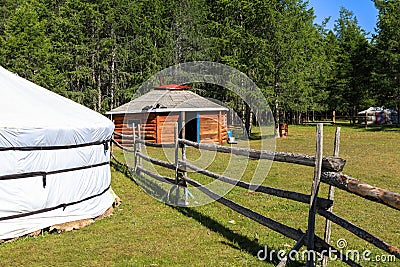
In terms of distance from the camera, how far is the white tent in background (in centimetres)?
582

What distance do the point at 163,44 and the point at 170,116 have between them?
452 inches

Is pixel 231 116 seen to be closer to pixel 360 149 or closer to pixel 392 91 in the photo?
pixel 360 149

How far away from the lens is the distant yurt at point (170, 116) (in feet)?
63.4

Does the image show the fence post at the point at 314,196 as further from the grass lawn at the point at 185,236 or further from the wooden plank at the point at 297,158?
the grass lawn at the point at 185,236

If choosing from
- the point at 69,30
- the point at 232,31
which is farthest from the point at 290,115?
the point at 69,30

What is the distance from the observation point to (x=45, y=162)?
623 centimetres

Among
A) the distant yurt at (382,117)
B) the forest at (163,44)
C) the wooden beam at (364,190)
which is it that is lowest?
the wooden beam at (364,190)

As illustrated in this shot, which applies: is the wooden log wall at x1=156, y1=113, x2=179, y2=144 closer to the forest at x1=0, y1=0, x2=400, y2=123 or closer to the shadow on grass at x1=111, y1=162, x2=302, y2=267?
the forest at x1=0, y1=0, x2=400, y2=123

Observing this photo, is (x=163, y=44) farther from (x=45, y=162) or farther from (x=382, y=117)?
(x=45, y=162)

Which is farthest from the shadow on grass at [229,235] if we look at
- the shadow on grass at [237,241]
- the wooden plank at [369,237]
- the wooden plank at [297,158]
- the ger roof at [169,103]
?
the ger roof at [169,103]

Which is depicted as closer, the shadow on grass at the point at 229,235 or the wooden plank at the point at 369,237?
the wooden plank at the point at 369,237

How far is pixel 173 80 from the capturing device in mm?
28812

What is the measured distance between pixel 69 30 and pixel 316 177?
27244mm

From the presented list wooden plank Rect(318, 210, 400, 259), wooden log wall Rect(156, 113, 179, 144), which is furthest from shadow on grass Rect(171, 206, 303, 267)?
wooden log wall Rect(156, 113, 179, 144)
